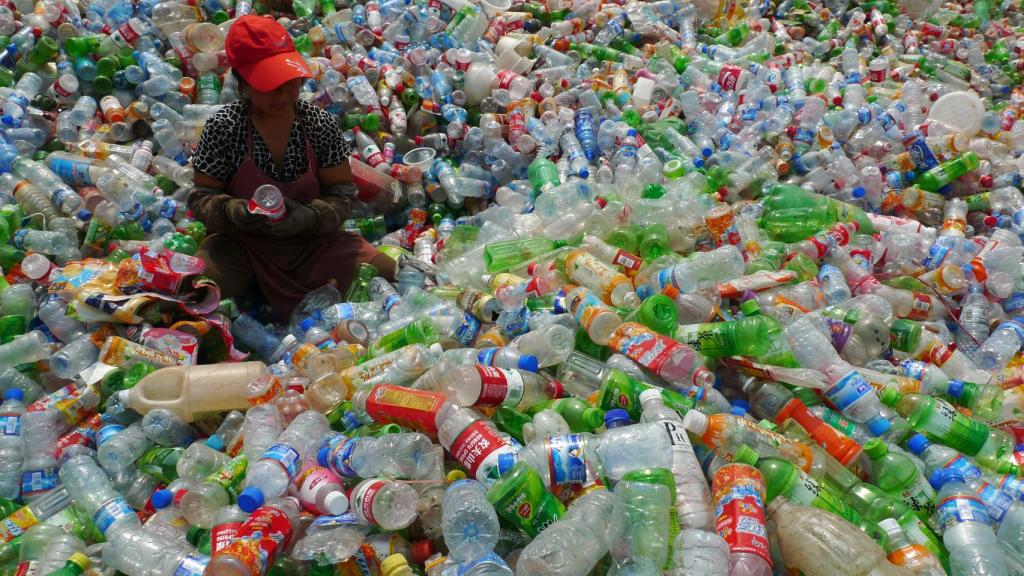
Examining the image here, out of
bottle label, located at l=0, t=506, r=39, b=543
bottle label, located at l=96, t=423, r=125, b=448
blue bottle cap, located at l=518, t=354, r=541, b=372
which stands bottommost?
bottle label, located at l=0, t=506, r=39, b=543

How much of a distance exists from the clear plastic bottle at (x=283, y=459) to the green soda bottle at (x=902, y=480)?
1899 mm

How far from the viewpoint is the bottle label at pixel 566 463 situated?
2.19 m

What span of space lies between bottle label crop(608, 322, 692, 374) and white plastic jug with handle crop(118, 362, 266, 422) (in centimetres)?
144

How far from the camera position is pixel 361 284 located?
3830 millimetres

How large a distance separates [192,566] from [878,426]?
230 cm

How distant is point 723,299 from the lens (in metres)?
3.34

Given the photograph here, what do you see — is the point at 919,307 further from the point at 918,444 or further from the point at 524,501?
the point at 524,501

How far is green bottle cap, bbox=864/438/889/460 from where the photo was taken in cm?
245

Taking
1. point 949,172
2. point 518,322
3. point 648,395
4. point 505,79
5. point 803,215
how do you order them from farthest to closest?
point 505,79 < point 949,172 < point 803,215 < point 518,322 < point 648,395

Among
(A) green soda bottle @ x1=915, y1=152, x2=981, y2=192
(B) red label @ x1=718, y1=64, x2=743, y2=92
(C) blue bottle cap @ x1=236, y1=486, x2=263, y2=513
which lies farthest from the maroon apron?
(A) green soda bottle @ x1=915, y1=152, x2=981, y2=192

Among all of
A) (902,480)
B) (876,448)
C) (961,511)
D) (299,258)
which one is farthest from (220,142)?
(961,511)

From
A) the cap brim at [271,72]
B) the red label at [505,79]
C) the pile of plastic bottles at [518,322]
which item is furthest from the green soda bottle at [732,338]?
the red label at [505,79]

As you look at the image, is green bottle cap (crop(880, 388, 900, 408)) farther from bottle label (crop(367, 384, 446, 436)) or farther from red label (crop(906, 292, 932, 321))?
bottle label (crop(367, 384, 446, 436))

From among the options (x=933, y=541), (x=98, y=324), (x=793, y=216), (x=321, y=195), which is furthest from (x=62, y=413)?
(x=793, y=216)
